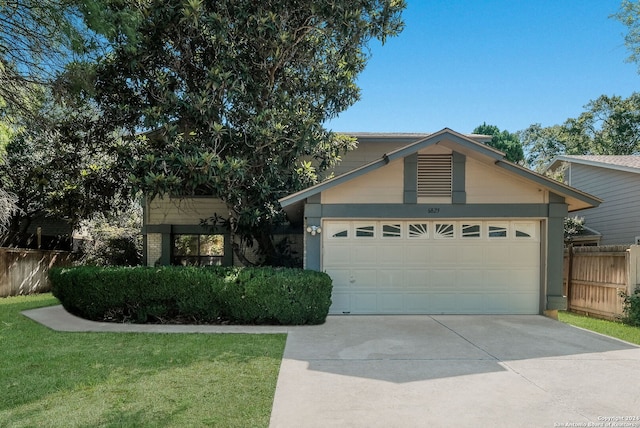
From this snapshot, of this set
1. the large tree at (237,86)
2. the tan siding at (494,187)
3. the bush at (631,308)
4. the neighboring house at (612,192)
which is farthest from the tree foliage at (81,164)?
→ the neighboring house at (612,192)

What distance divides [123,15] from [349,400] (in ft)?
26.4

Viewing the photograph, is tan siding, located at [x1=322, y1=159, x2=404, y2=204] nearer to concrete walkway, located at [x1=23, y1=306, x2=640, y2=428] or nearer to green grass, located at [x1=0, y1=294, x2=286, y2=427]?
concrete walkway, located at [x1=23, y1=306, x2=640, y2=428]

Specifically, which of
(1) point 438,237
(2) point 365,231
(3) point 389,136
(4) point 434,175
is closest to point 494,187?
(4) point 434,175

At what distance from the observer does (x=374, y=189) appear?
9.97 meters

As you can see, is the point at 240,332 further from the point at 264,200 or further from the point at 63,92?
the point at 63,92

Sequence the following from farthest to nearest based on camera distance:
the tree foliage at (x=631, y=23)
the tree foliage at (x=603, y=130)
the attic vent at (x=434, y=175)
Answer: the tree foliage at (x=603, y=130), the tree foliage at (x=631, y=23), the attic vent at (x=434, y=175)

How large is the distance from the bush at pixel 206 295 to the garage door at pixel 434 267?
4.22ft

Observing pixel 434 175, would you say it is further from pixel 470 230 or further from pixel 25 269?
pixel 25 269

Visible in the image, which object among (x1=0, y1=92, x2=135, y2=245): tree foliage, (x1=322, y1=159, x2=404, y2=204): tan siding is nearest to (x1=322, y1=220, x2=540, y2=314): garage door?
(x1=322, y1=159, x2=404, y2=204): tan siding

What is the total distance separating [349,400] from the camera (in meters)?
4.46

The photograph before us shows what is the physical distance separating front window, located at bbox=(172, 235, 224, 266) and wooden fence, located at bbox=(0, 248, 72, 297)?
607cm

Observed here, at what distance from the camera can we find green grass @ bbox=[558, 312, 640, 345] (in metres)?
8.00

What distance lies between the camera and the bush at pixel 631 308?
29.6 ft

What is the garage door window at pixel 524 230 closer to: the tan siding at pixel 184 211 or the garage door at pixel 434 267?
the garage door at pixel 434 267
